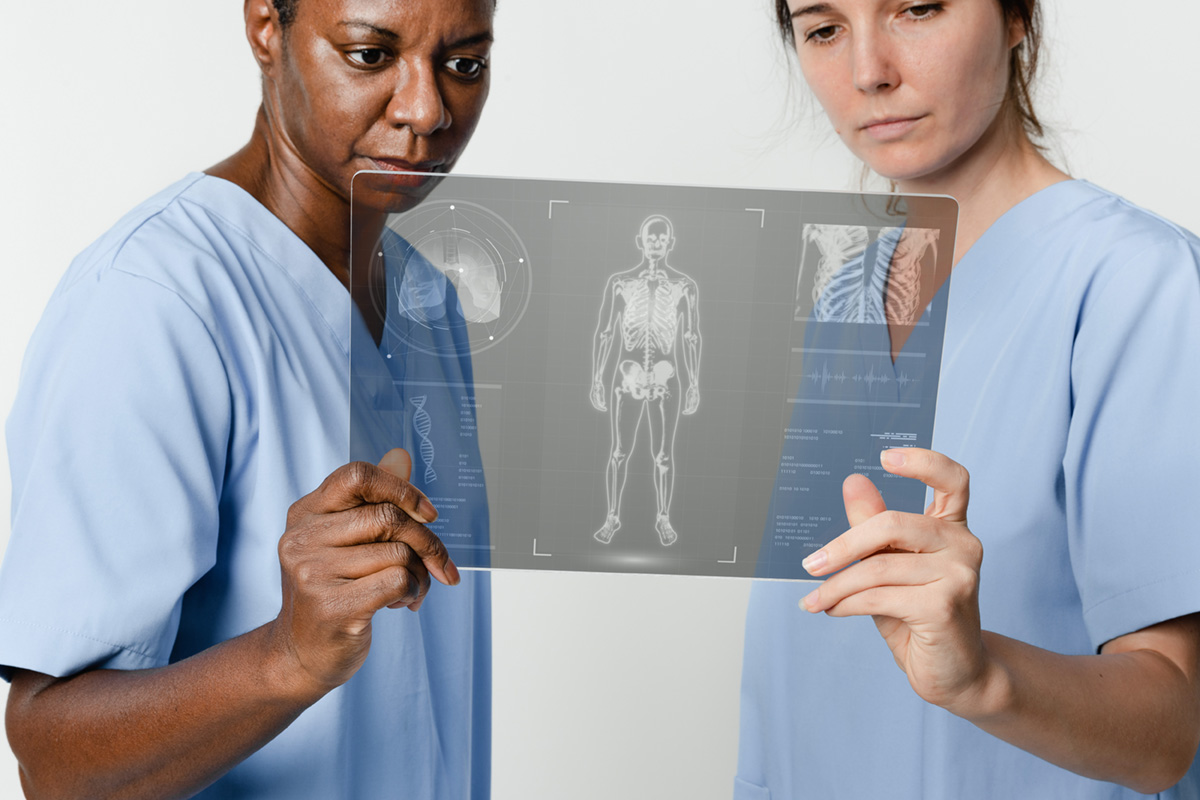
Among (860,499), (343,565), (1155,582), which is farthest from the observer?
(1155,582)

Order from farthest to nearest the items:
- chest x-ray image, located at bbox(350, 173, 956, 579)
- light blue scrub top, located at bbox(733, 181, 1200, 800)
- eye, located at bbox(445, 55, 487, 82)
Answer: eye, located at bbox(445, 55, 487, 82) < light blue scrub top, located at bbox(733, 181, 1200, 800) < chest x-ray image, located at bbox(350, 173, 956, 579)

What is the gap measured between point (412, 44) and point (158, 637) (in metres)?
0.69

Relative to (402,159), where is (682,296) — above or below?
below

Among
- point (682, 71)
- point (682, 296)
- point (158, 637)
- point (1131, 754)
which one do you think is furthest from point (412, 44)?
point (682, 71)

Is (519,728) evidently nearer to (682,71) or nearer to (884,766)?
(884,766)

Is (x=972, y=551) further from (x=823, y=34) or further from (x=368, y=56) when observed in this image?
(x=368, y=56)

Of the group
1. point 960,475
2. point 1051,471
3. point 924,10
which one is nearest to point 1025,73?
point 924,10

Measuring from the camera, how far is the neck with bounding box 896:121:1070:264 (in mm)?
1225

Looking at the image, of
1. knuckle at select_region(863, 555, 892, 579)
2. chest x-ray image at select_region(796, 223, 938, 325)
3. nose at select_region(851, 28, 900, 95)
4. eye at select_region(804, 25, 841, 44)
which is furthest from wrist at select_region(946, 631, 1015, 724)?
eye at select_region(804, 25, 841, 44)

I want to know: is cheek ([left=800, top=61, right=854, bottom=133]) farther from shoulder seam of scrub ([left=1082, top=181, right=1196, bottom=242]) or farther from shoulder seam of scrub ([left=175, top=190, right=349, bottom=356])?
shoulder seam of scrub ([left=175, top=190, right=349, bottom=356])

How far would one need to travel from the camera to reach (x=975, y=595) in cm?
87

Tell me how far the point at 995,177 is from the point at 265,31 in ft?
3.01

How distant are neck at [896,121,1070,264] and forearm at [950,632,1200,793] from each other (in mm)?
539

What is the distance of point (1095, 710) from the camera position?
37.0 inches
